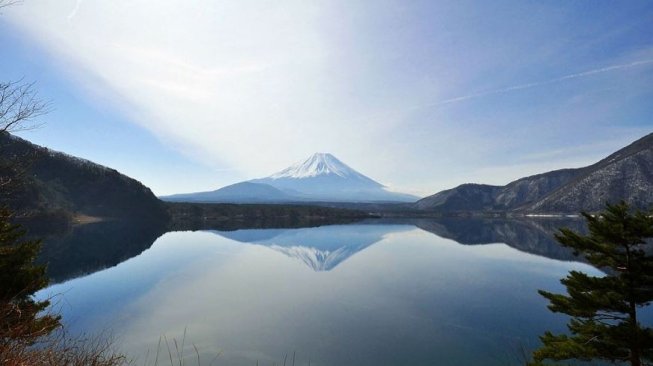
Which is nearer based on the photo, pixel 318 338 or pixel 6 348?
pixel 6 348

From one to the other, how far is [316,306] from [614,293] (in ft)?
72.1

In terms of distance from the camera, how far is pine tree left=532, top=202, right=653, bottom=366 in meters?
10.4

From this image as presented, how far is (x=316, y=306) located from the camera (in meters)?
29.7

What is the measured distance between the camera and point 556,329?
78.0 ft

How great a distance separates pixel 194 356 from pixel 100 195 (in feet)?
592

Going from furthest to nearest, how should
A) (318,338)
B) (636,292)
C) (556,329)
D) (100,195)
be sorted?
(100,195)
(556,329)
(318,338)
(636,292)

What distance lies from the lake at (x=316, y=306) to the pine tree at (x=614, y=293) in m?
8.41

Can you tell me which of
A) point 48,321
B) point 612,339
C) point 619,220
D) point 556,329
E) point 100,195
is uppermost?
point 100,195

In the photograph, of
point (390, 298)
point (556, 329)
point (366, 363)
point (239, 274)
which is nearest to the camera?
point (366, 363)

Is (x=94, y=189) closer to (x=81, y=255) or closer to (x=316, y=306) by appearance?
(x=81, y=255)

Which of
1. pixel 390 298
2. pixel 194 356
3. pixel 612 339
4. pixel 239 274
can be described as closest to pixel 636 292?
pixel 612 339

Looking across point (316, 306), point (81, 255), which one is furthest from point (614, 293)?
point (81, 255)

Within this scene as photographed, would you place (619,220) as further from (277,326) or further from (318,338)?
(277,326)

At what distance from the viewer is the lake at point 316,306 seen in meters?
19.8
